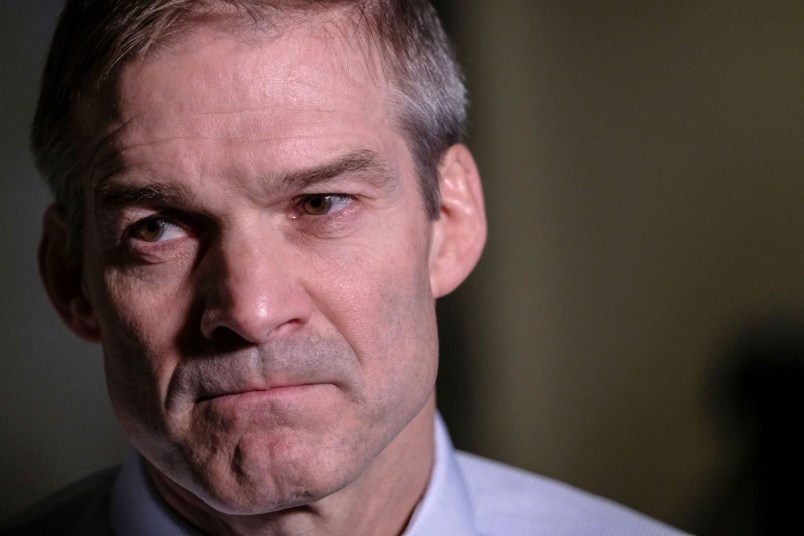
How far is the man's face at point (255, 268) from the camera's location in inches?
56.6

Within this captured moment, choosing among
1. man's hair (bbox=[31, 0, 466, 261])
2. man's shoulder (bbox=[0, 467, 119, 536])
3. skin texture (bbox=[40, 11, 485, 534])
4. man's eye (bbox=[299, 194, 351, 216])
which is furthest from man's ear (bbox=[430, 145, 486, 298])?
man's shoulder (bbox=[0, 467, 119, 536])

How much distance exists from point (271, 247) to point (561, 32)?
2.21 m

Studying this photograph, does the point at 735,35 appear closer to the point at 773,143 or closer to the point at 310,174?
the point at 773,143

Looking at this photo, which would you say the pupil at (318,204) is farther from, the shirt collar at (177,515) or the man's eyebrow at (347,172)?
the shirt collar at (177,515)

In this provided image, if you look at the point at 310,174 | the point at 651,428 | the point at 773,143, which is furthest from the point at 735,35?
the point at 310,174

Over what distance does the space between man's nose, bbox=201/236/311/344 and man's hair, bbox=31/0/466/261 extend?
29 cm

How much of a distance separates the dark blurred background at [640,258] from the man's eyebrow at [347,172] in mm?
1469

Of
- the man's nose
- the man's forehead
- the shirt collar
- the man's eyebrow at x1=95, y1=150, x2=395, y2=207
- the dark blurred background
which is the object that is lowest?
the dark blurred background

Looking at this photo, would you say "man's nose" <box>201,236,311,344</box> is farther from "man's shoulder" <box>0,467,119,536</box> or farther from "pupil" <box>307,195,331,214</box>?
"man's shoulder" <box>0,467,119,536</box>

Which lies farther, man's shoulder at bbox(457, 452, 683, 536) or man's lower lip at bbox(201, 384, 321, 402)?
man's shoulder at bbox(457, 452, 683, 536)

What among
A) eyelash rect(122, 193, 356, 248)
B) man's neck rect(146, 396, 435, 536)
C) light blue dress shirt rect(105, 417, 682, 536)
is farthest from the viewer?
light blue dress shirt rect(105, 417, 682, 536)

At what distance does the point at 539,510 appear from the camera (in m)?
2.02

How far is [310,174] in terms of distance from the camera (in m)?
1.48

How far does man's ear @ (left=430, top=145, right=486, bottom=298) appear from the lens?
5.82ft
